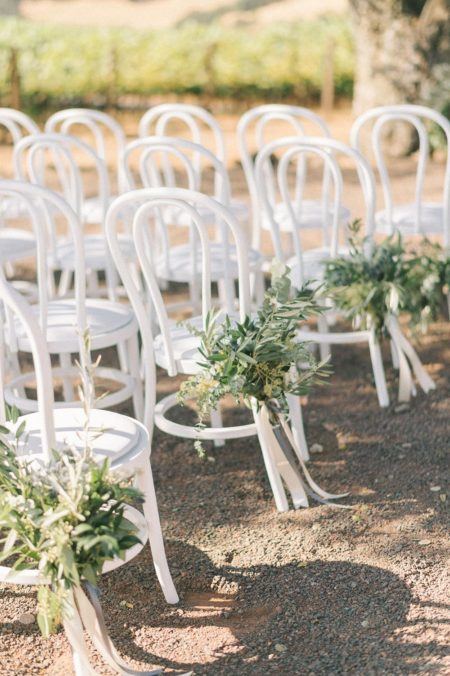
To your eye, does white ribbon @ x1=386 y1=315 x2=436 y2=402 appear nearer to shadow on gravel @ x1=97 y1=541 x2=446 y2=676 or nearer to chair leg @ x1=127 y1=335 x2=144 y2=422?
chair leg @ x1=127 y1=335 x2=144 y2=422

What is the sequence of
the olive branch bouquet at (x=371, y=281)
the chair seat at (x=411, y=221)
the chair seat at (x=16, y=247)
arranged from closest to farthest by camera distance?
1. the olive branch bouquet at (x=371, y=281)
2. the chair seat at (x=16, y=247)
3. the chair seat at (x=411, y=221)

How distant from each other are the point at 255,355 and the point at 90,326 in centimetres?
94

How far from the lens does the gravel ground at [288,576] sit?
3066 millimetres

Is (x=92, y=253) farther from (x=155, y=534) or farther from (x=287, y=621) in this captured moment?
(x=287, y=621)

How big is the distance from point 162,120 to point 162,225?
112 centimetres

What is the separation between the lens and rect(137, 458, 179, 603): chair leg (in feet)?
10.6

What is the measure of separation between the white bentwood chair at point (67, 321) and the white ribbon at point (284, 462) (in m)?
0.73

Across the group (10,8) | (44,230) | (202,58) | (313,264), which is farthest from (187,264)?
(10,8)

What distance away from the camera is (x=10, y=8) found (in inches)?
830

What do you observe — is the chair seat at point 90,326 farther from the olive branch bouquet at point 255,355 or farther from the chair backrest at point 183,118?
the chair backrest at point 183,118

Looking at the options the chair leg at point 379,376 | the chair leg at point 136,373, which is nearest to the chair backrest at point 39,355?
the chair leg at point 136,373

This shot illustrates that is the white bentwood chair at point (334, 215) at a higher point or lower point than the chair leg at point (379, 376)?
higher

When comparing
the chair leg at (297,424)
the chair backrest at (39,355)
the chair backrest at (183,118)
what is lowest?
the chair leg at (297,424)

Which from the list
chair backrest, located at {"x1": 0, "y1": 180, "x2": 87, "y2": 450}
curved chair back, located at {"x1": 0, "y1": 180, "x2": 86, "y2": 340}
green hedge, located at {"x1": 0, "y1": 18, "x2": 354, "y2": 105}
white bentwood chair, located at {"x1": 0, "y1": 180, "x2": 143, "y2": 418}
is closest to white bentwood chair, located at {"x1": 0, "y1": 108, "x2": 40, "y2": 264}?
white bentwood chair, located at {"x1": 0, "y1": 180, "x2": 143, "y2": 418}
